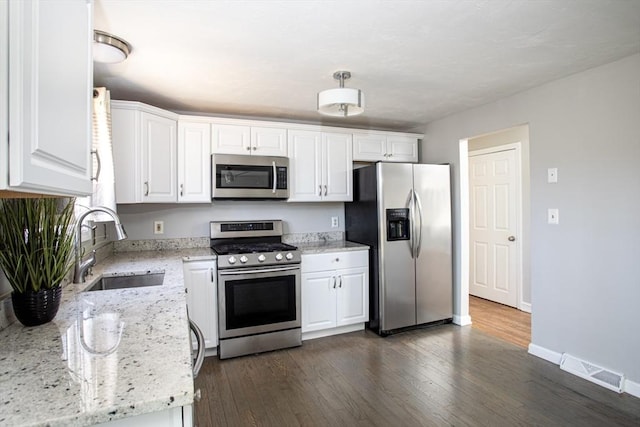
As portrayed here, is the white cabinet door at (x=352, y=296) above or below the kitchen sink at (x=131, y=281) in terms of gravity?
below

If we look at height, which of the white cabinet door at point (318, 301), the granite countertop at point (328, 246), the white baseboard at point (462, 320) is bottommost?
the white baseboard at point (462, 320)

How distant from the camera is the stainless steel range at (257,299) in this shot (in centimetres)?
295

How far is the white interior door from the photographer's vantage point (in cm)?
433

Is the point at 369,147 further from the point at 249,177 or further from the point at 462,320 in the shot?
the point at 462,320

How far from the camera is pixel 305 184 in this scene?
3578 mm

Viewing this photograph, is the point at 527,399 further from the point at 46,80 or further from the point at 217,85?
the point at 217,85

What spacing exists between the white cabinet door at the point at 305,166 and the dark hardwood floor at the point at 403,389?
1.47m

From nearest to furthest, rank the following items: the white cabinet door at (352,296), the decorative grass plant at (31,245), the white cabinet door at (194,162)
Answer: the decorative grass plant at (31,245) → the white cabinet door at (194,162) → the white cabinet door at (352,296)

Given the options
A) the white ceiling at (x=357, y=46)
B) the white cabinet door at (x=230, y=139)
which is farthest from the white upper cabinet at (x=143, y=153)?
the white cabinet door at (x=230, y=139)

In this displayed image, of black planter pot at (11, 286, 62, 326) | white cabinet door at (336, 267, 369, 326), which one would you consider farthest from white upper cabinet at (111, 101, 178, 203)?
white cabinet door at (336, 267, 369, 326)

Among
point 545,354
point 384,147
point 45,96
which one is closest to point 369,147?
point 384,147

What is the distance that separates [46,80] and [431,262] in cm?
343

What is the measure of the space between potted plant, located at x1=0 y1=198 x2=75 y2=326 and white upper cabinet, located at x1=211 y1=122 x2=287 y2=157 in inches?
80.7

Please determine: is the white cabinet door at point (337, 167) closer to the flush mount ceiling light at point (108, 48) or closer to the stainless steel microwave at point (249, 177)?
the stainless steel microwave at point (249, 177)
